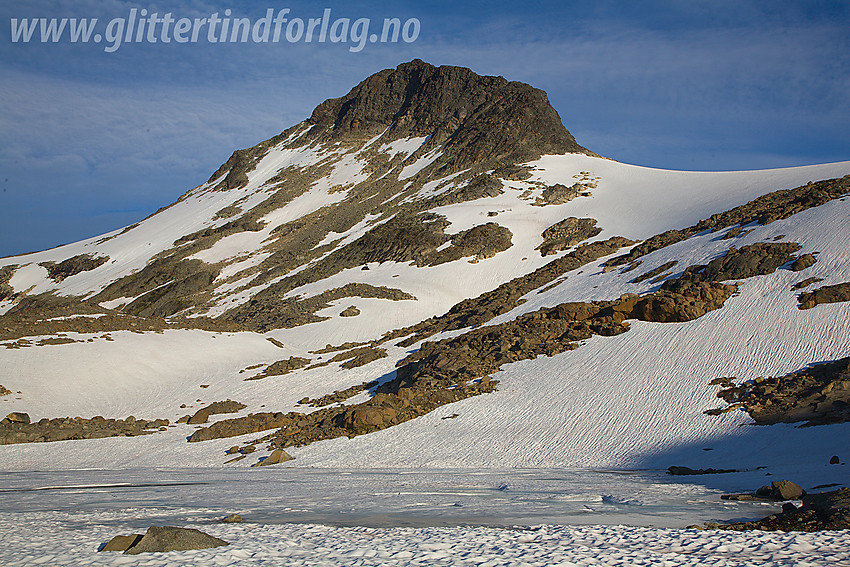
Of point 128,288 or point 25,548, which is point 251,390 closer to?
point 25,548

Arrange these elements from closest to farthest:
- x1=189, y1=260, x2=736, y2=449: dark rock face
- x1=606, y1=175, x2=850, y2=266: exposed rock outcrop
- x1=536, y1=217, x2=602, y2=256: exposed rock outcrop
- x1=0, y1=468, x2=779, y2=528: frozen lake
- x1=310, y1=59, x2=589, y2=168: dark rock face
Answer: x1=0, y1=468, x2=779, y2=528: frozen lake
x1=189, y1=260, x2=736, y2=449: dark rock face
x1=606, y1=175, x2=850, y2=266: exposed rock outcrop
x1=536, y1=217, x2=602, y2=256: exposed rock outcrop
x1=310, y1=59, x2=589, y2=168: dark rock face

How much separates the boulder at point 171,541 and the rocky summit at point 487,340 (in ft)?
34.4

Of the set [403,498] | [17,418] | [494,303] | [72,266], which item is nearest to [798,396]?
[403,498]

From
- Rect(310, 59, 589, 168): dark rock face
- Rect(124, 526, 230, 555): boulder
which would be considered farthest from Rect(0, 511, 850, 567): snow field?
Rect(310, 59, 589, 168): dark rock face

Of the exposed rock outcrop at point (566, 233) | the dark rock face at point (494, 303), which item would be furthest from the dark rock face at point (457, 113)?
the dark rock face at point (494, 303)

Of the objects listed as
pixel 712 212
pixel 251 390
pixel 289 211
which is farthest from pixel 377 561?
pixel 289 211

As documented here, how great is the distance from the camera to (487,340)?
2672 cm

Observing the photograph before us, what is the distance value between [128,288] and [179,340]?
38.0 metres

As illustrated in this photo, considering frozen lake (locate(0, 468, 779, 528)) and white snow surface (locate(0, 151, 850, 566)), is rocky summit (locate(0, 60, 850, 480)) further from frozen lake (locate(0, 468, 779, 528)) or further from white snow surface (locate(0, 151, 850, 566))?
frozen lake (locate(0, 468, 779, 528))

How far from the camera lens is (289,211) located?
259ft

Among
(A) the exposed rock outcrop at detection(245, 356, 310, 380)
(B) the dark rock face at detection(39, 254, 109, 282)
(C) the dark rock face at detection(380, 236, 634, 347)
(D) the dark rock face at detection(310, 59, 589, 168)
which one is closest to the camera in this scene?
(A) the exposed rock outcrop at detection(245, 356, 310, 380)

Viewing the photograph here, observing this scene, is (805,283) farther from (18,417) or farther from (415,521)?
(18,417)

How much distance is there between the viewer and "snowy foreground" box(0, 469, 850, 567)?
244 inches

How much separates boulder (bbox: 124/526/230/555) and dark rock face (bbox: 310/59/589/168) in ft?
231
